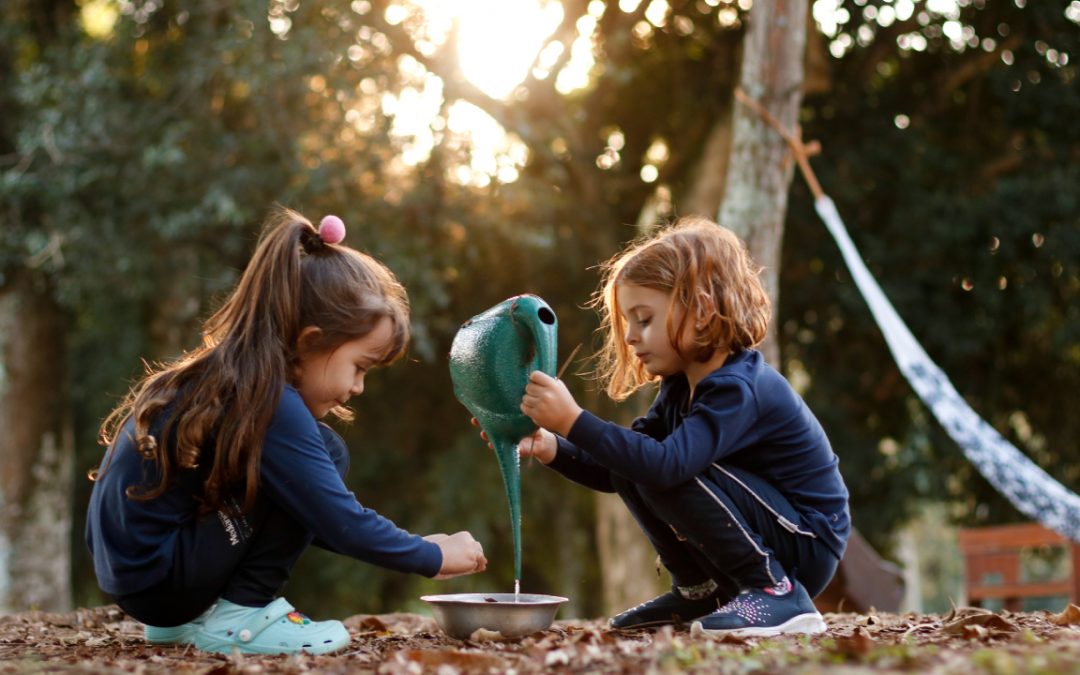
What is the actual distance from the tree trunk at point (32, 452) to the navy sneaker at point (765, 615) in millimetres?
8613

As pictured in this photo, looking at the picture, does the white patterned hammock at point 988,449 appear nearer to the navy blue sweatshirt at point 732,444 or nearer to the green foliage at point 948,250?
the green foliage at point 948,250

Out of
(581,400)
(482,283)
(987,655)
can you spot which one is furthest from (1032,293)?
(987,655)

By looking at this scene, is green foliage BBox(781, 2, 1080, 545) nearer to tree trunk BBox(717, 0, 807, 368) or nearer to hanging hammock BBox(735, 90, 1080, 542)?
hanging hammock BBox(735, 90, 1080, 542)

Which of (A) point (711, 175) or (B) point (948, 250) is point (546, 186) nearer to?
(A) point (711, 175)

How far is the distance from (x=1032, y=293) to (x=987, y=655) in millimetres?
7360

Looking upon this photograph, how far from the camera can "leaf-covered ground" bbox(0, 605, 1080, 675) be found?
7.40 ft

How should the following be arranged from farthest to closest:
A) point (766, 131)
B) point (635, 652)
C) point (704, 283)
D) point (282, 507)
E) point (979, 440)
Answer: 1. point (766, 131)
2. point (979, 440)
3. point (704, 283)
4. point (282, 507)
5. point (635, 652)

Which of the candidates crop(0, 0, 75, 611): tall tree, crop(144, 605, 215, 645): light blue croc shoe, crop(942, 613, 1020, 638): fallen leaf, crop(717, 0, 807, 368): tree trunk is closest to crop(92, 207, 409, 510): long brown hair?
crop(144, 605, 215, 645): light blue croc shoe

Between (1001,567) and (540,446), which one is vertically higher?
(540,446)

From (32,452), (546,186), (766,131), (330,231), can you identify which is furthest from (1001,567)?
(32,452)

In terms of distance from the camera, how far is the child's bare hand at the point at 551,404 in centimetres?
304

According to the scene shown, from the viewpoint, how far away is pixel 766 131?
6367mm

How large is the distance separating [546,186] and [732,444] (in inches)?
280

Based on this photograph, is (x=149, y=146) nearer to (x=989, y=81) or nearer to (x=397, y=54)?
(x=397, y=54)
